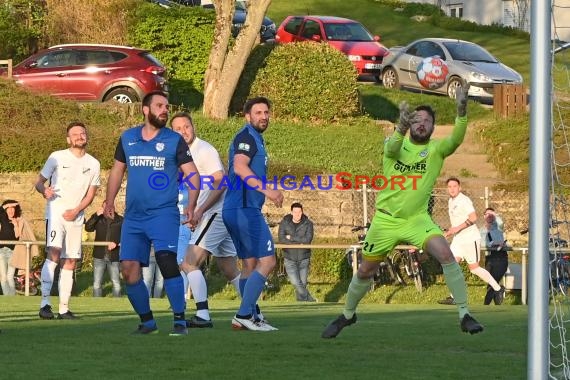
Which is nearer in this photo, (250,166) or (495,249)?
(250,166)

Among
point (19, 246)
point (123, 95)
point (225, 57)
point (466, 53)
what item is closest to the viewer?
point (19, 246)

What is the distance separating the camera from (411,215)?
12094 mm

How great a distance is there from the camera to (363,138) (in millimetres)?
32219

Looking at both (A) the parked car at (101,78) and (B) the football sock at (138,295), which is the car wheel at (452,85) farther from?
(B) the football sock at (138,295)

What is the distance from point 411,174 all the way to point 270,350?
6.95ft

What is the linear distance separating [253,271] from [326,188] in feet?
45.1

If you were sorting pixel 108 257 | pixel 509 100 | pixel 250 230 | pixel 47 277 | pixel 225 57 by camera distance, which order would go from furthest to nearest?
1. pixel 225 57
2. pixel 509 100
3. pixel 108 257
4. pixel 47 277
5. pixel 250 230

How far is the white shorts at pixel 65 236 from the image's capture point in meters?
14.4

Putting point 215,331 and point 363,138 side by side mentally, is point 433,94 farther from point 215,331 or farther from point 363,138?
point 215,331

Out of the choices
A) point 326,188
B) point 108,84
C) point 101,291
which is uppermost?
point 108,84

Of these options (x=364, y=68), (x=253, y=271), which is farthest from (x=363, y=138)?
(x=253, y=271)

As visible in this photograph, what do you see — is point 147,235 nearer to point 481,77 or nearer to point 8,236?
point 8,236

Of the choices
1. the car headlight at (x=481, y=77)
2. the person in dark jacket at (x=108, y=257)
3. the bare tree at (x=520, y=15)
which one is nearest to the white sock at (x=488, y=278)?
the person in dark jacket at (x=108, y=257)

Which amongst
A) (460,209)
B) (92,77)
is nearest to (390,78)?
(92,77)
